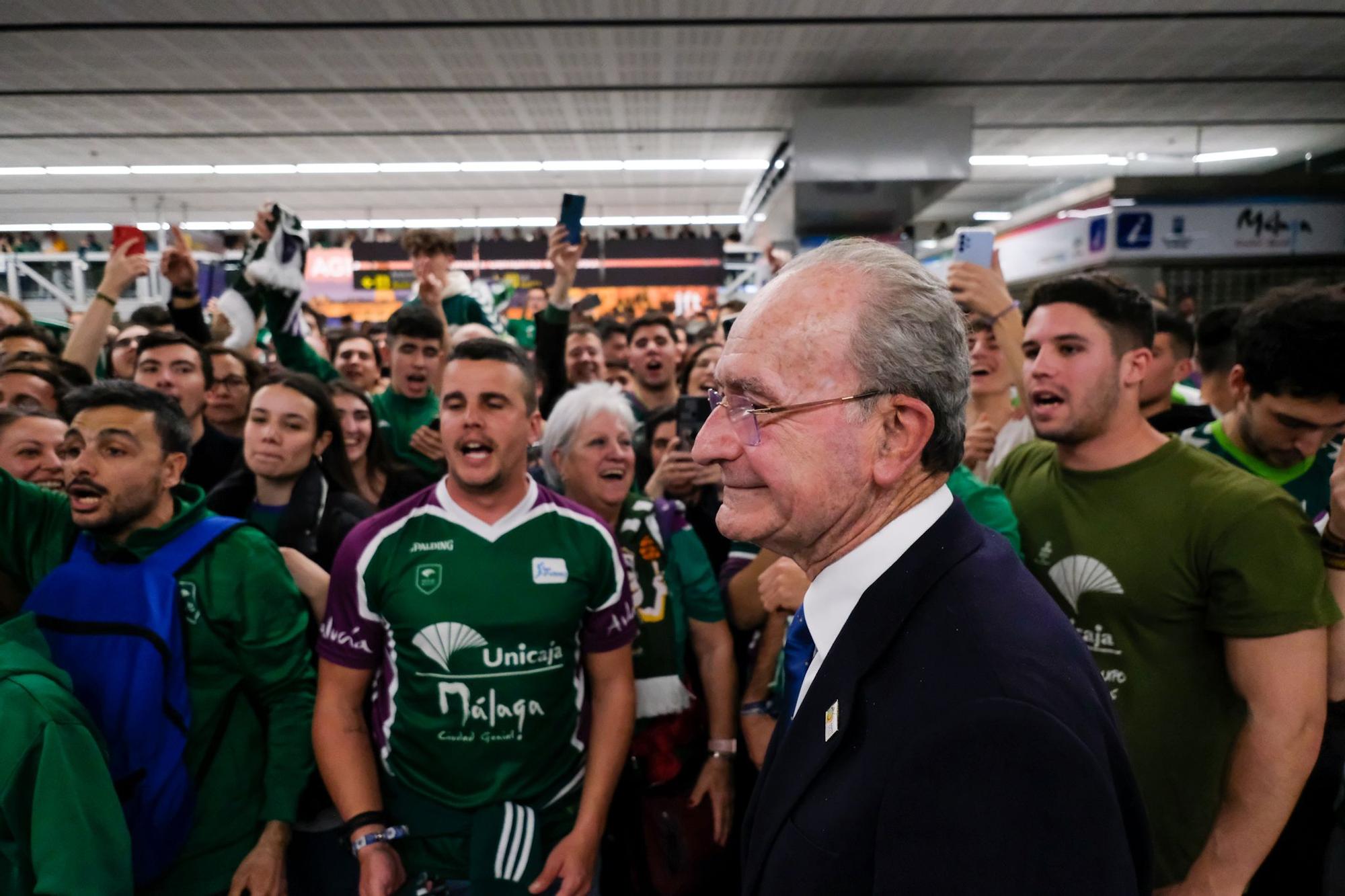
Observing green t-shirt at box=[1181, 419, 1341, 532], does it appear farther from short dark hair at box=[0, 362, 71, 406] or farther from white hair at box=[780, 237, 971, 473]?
short dark hair at box=[0, 362, 71, 406]

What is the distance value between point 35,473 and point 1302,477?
3521 mm

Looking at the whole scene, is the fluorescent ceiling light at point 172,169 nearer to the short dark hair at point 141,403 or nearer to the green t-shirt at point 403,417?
the green t-shirt at point 403,417

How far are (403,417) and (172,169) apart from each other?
8.11m

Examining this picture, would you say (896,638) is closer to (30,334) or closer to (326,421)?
(326,421)

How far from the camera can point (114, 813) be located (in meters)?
1.46

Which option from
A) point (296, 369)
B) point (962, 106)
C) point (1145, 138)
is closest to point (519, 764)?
point (296, 369)

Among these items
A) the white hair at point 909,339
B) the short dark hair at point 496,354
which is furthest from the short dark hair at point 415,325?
the white hair at point 909,339

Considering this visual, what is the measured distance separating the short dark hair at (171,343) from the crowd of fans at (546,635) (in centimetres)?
86

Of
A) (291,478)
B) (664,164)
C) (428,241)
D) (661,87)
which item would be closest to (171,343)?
(291,478)

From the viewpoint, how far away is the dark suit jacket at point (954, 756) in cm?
74

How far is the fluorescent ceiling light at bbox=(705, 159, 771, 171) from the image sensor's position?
31.5ft

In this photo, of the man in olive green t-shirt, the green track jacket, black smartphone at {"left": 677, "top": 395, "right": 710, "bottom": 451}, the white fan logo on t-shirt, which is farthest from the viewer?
black smartphone at {"left": 677, "top": 395, "right": 710, "bottom": 451}

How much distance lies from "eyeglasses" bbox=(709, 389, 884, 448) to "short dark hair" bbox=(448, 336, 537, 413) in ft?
3.92

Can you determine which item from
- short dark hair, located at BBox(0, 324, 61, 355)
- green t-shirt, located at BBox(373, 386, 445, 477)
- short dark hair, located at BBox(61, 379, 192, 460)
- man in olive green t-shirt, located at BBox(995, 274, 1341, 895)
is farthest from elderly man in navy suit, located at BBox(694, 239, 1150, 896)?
short dark hair, located at BBox(0, 324, 61, 355)
